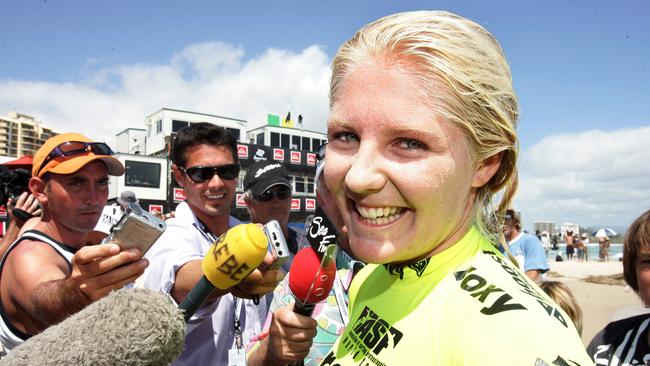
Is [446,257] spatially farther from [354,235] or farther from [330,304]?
[330,304]

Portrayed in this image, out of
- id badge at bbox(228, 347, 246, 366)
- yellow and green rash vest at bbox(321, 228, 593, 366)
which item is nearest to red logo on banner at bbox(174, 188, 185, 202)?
id badge at bbox(228, 347, 246, 366)

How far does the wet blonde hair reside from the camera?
47.3 inches

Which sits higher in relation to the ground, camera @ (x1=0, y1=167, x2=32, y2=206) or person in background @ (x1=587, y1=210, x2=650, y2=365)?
camera @ (x1=0, y1=167, x2=32, y2=206)

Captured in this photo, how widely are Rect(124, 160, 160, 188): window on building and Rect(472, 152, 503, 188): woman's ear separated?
33551 millimetres

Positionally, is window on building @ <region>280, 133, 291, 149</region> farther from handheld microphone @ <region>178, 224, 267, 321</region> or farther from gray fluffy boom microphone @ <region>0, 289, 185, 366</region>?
gray fluffy boom microphone @ <region>0, 289, 185, 366</region>

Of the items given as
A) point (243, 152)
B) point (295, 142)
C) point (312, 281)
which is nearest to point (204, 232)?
point (312, 281)

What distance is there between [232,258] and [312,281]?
400mm

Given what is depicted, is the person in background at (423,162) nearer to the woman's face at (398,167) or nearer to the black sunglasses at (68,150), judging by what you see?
the woman's face at (398,167)

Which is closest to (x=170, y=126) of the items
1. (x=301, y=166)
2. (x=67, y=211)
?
(x=301, y=166)

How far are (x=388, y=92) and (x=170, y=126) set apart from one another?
143ft

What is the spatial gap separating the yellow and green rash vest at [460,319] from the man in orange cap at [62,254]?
33.7 inches

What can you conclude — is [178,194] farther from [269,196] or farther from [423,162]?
[423,162]

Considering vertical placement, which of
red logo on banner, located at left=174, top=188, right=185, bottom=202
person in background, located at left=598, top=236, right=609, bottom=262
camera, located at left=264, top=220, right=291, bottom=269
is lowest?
person in background, located at left=598, top=236, right=609, bottom=262

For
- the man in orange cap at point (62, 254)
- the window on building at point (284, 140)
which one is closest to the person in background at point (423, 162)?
the man in orange cap at point (62, 254)
